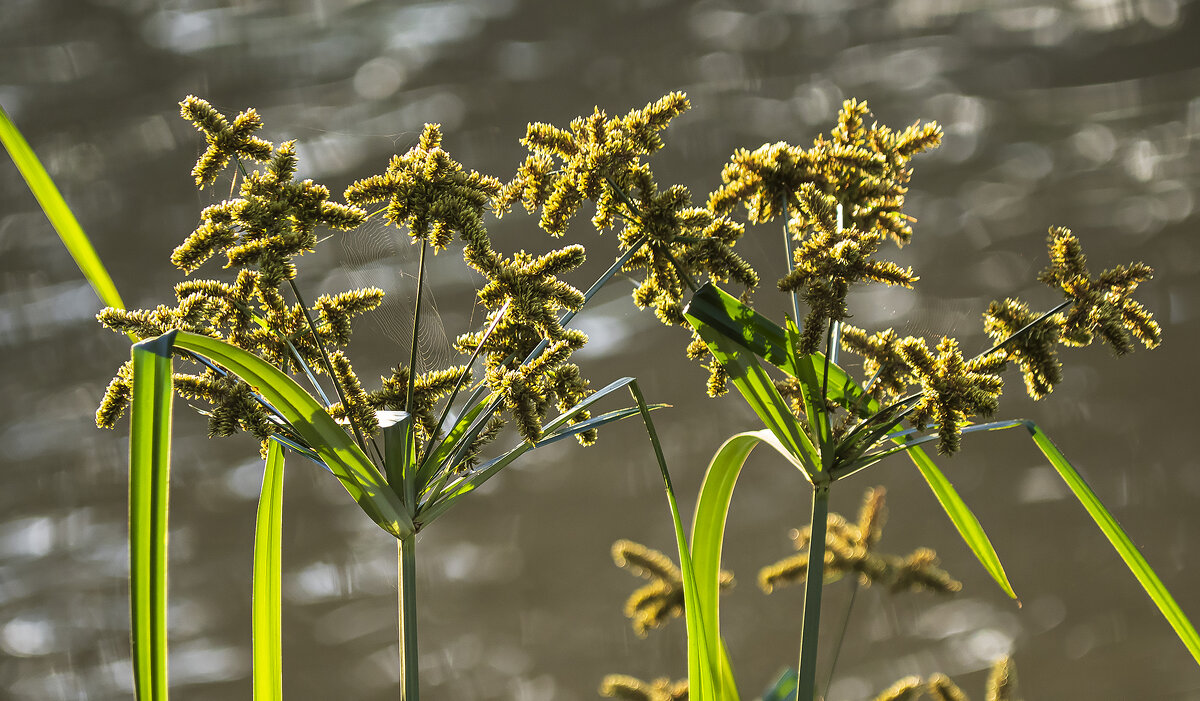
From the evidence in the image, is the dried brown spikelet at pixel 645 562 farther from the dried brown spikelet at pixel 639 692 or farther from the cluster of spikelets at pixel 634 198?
the cluster of spikelets at pixel 634 198

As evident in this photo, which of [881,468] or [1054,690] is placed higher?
[881,468]

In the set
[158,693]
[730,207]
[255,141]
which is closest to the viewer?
[158,693]

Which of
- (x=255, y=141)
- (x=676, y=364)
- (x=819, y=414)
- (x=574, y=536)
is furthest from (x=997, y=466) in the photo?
(x=255, y=141)

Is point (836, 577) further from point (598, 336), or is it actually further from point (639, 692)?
point (598, 336)

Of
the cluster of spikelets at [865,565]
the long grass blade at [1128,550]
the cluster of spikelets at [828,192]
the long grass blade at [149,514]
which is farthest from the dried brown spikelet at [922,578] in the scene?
the long grass blade at [149,514]

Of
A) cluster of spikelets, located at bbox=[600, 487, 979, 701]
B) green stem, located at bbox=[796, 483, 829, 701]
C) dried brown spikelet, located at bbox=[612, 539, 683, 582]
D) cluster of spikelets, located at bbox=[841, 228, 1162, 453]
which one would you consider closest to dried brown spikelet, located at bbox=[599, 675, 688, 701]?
cluster of spikelets, located at bbox=[600, 487, 979, 701]

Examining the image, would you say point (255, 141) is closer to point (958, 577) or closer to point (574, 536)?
point (574, 536)

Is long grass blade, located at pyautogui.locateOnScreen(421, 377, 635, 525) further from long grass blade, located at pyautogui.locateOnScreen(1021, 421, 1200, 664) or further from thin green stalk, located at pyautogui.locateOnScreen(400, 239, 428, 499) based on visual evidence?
long grass blade, located at pyautogui.locateOnScreen(1021, 421, 1200, 664)
